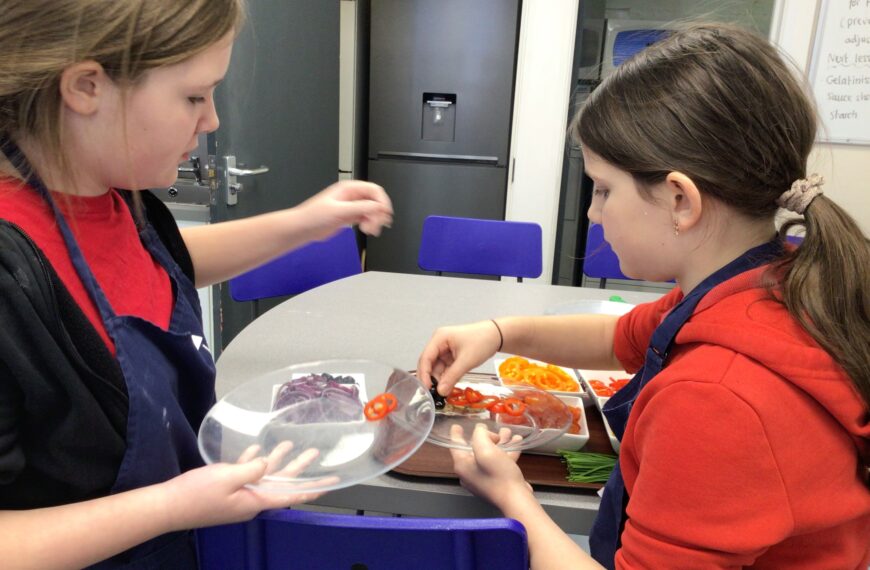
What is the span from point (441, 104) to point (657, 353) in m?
2.88

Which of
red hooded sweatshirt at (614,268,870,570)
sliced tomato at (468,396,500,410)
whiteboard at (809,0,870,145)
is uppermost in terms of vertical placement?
whiteboard at (809,0,870,145)

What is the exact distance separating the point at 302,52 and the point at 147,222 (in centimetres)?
185

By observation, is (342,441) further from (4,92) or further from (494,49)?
(494,49)

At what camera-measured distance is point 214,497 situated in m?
0.60

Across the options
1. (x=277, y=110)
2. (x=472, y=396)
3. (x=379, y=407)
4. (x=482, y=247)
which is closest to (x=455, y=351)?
(x=472, y=396)

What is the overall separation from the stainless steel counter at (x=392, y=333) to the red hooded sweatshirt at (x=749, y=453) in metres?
0.23

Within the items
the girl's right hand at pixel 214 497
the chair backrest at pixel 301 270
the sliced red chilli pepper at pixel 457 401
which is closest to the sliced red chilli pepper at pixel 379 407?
the sliced red chilli pepper at pixel 457 401

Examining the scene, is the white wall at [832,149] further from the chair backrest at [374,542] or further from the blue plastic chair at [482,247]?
the chair backrest at [374,542]

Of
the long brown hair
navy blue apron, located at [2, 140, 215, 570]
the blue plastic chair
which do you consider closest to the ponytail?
the long brown hair

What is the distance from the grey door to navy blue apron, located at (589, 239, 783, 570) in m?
1.63

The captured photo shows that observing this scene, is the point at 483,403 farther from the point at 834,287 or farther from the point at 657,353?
the point at 834,287

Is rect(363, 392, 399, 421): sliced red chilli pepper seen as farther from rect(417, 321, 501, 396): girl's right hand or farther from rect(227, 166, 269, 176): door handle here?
rect(227, 166, 269, 176): door handle

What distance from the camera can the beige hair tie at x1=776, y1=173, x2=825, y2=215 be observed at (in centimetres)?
66

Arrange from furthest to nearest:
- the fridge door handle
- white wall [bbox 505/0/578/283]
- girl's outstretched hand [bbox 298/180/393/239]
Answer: the fridge door handle → white wall [bbox 505/0/578/283] → girl's outstretched hand [bbox 298/180/393/239]
